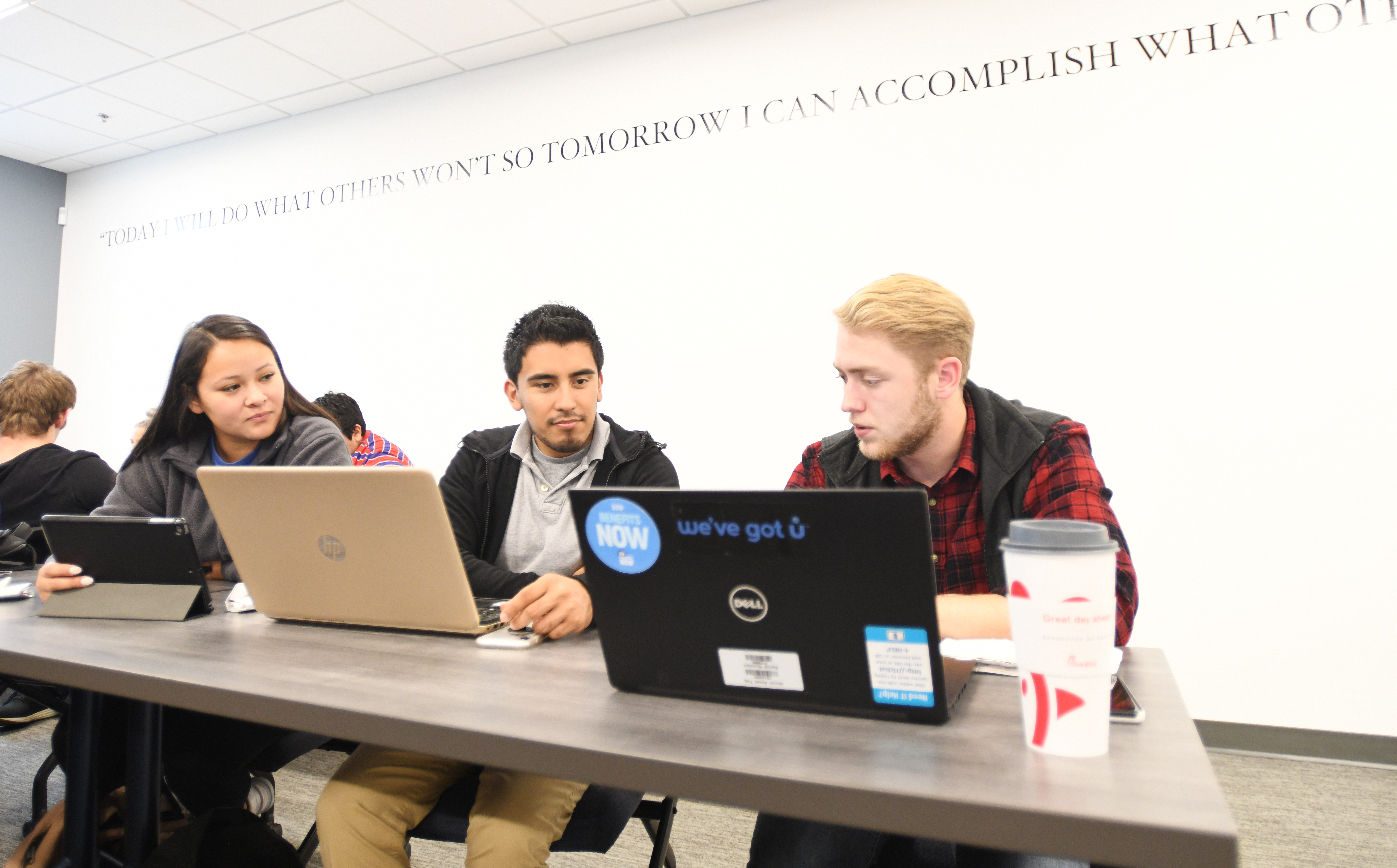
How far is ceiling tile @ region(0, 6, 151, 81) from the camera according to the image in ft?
11.6

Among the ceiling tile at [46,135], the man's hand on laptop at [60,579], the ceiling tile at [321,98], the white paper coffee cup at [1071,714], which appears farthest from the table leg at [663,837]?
the ceiling tile at [46,135]

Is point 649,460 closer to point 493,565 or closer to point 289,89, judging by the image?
point 493,565

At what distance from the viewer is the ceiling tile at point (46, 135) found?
177 inches

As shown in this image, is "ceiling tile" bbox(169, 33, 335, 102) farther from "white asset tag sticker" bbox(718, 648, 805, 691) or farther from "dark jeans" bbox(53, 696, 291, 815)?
"white asset tag sticker" bbox(718, 648, 805, 691)

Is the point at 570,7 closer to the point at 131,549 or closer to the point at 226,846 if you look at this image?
the point at 131,549

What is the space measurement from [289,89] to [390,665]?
4132mm

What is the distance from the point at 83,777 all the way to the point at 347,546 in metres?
0.58

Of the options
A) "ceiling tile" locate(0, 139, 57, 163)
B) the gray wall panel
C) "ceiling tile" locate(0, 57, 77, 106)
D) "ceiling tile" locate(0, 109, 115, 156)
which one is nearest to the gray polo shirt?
"ceiling tile" locate(0, 57, 77, 106)

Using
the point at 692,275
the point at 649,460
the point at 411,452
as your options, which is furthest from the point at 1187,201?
the point at 411,452

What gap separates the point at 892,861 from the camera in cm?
102

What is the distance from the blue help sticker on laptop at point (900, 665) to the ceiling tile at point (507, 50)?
141 inches

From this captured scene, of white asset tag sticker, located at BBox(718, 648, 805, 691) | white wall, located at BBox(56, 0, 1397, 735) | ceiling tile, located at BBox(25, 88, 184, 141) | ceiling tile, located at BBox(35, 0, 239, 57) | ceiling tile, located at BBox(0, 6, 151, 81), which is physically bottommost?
white asset tag sticker, located at BBox(718, 648, 805, 691)

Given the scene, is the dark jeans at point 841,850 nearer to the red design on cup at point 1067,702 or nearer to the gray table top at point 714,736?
the gray table top at point 714,736

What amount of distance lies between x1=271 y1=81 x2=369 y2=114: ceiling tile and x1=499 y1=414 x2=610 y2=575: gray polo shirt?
3178 mm
